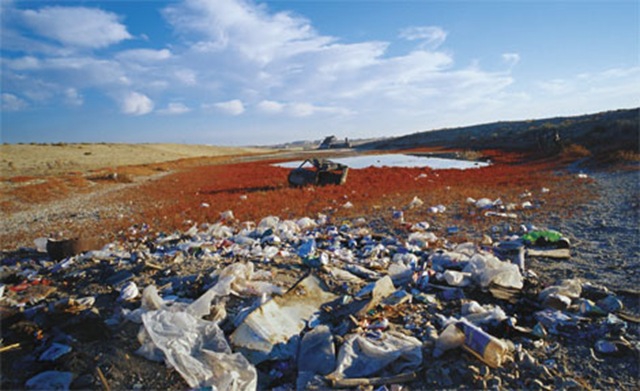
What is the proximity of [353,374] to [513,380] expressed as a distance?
3.85 feet

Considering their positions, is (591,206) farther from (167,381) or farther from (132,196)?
(132,196)

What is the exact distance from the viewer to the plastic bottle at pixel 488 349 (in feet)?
8.25

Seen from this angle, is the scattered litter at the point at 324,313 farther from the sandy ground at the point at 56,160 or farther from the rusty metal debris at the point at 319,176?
the sandy ground at the point at 56,160

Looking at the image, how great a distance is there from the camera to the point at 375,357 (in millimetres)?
2564

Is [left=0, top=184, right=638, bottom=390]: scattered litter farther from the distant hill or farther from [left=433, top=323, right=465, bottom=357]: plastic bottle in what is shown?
the distant hill

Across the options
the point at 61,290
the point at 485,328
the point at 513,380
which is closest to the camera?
the point at 513,380

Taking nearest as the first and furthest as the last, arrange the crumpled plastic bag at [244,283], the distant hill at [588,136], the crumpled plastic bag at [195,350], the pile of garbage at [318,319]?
the crumpled plastic bag at [195,350], the pile of garbage at [318,319], the crumpled plastic bag at [244,283], the distant hill at [588,136]

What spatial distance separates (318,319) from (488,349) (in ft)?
4.83

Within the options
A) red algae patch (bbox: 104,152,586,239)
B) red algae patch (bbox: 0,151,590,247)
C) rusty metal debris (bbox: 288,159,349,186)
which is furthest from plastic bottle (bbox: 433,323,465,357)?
rusty metal debris (bbox: 288,159,349,186)

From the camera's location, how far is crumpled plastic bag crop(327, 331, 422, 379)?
2.49m

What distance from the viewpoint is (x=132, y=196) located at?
14.0 metres

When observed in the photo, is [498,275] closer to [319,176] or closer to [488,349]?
[488,349]

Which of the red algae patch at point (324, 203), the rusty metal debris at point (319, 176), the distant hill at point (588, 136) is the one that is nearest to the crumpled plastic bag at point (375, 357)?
the red algae patch at point (324, 203)

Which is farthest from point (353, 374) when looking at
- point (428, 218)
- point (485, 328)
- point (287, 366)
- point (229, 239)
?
point (428, 218)
